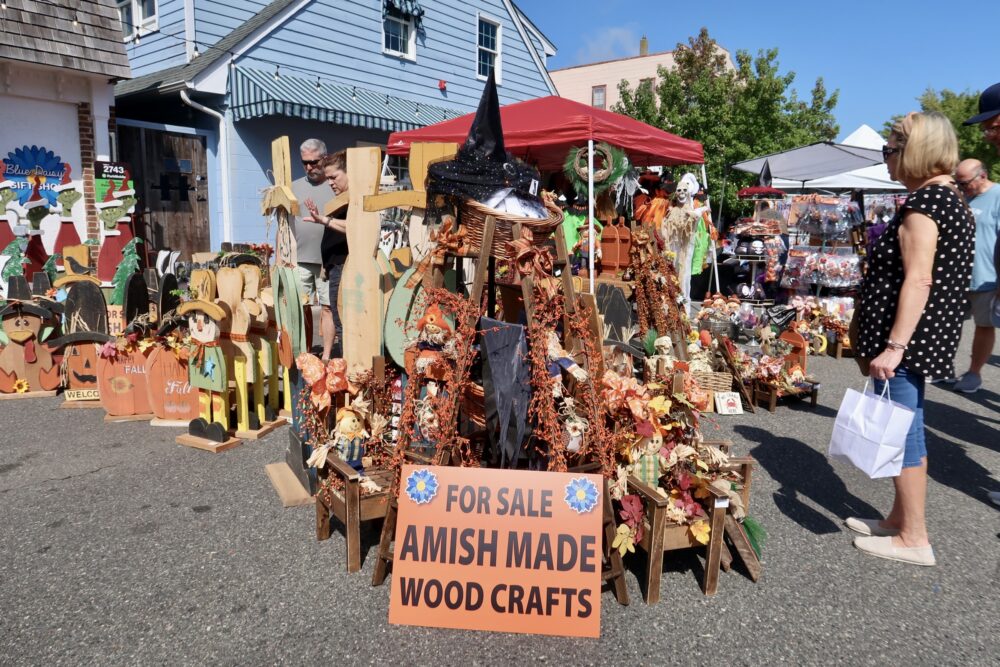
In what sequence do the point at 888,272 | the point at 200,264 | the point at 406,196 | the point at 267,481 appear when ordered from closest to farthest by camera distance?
the point at 888,272 < the point at 406,196 < the point at 267,481 < the point at 200,264

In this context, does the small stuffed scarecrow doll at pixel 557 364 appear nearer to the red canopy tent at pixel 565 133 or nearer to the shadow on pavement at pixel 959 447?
the shadow on pavement at pixel 959 447

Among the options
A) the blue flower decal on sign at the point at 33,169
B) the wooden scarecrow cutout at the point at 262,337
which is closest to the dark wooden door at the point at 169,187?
the blue flower decal on sign at the point at 33,169

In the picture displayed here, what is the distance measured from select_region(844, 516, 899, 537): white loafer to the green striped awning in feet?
28.4

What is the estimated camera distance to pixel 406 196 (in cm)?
334

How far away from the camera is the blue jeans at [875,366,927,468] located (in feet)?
9.39

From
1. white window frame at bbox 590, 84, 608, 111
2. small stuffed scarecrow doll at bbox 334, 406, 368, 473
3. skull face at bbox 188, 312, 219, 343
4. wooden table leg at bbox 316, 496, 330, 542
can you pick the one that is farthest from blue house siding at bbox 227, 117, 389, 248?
white window frame at bbox 590, 84, 608, 111

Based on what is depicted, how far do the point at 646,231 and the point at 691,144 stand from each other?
142 inches

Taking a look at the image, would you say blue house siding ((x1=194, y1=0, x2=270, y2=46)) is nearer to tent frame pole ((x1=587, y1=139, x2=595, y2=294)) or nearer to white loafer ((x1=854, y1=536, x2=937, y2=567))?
tent frame pole ((x1=587, y1=139, x2=595, y2=294))

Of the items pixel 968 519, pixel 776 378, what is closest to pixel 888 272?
pixel 968 519

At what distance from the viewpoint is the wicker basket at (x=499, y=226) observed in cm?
283

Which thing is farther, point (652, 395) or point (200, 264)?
point (200, 264)

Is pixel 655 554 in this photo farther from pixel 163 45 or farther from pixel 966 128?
pixel 966 128

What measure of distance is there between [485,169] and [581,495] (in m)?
1.44

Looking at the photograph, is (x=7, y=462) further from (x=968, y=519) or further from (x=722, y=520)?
(x=968, y=519)
